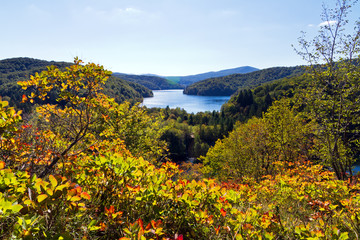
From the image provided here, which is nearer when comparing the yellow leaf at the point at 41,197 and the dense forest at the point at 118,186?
the yellow leaf at the point at 41,197

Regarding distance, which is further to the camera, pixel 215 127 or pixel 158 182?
pixel 215 127

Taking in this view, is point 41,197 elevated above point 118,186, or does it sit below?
above

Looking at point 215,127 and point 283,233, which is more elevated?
point 283,233

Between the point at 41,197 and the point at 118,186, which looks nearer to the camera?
the point at 41,197

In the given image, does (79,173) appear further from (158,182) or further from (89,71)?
(89,71)

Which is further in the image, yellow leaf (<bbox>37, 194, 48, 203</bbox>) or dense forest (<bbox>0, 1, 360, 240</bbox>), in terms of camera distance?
dense forest (<bbox>0, 1, 360, 240</bbox>)

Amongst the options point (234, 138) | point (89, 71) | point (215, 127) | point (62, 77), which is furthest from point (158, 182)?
point (215, 127)

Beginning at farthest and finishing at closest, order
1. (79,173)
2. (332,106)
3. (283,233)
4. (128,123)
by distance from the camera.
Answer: (128,123) < (332,106) < (79,173) < (283,233)

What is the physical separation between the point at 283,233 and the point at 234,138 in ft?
63.8

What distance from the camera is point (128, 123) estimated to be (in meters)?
12.5

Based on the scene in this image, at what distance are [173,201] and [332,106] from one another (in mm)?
9760

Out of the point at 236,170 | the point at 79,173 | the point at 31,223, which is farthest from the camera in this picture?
the point at 236,170

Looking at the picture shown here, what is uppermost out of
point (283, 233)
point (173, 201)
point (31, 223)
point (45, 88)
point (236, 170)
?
point (45, 88)

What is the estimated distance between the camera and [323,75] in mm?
8992
